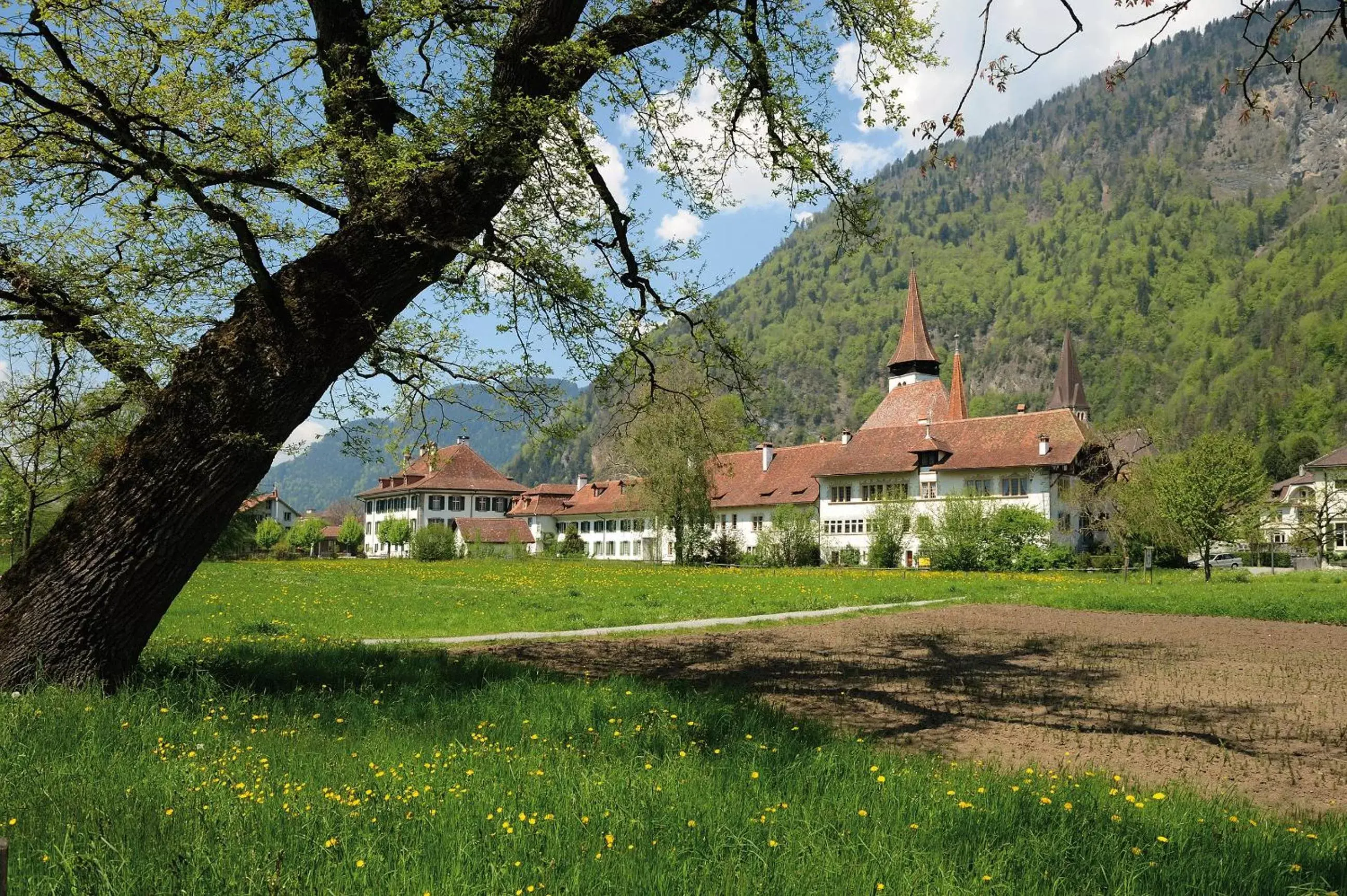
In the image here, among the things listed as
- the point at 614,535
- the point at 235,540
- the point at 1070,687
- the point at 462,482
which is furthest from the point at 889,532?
the point at 462,482

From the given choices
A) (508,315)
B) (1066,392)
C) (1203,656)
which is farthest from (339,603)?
(1066,392)

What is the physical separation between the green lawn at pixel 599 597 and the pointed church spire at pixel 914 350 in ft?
161

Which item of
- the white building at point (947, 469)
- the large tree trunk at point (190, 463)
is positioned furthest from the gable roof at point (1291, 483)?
the large tree trunk at point (190, 463)

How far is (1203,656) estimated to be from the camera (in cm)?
1323

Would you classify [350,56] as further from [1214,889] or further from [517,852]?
[1214,889]

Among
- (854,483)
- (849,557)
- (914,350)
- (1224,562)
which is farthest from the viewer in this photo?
(914,350)

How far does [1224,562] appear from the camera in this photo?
67.5 meters

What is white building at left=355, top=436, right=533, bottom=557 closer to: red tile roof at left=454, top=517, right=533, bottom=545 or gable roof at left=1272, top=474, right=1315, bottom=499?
red tile roof at left=454, top=517, right=533, bottom=545

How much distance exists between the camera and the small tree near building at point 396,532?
90.2 m

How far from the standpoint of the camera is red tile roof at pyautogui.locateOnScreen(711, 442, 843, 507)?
226 feet

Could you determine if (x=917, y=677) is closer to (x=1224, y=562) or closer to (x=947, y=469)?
(x=947, y=469)

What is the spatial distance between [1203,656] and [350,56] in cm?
1282

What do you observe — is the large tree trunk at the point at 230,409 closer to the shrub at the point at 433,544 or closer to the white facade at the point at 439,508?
the shrub at the point at 433,544

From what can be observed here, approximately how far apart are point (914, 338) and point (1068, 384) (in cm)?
3951
